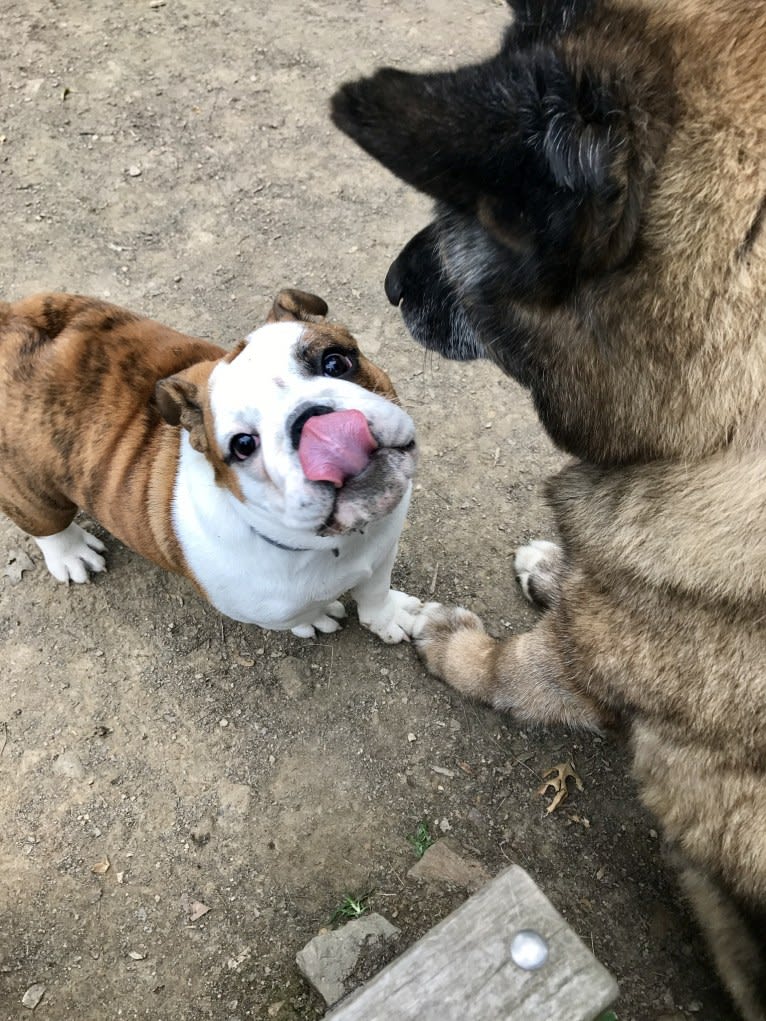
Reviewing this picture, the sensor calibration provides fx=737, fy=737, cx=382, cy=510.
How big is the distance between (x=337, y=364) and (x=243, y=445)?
1.21ft

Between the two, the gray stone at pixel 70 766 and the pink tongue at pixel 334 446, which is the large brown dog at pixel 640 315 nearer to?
the pink tongue at pixel 334 446

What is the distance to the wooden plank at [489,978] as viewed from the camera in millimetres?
1598

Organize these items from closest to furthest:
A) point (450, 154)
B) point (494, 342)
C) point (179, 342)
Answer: point (450, 154), point (494, 342), point (179, 342)

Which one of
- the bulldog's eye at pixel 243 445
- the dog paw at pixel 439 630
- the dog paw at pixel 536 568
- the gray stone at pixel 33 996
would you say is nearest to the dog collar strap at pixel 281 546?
the bulldog's eye at pixel 243 445

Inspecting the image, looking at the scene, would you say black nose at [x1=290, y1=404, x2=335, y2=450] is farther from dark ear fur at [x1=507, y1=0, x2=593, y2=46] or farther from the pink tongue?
dark ear fur at [x1=507, y1=0, x2=593, y2=46]

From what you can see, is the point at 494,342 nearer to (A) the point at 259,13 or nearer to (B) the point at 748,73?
(B) the point at 748,73

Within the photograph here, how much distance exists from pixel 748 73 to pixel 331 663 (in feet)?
8.09

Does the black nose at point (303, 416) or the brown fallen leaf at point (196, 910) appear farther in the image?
the brown fallen leaf at point (196, 910)

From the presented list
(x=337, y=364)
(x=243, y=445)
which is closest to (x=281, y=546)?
(x=243, y=445)

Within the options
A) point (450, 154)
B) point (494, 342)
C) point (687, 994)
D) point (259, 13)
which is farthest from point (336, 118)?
point (259, 13)

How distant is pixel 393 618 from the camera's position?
3061 millimetres

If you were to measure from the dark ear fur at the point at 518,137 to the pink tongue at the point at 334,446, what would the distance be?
0.79 metres

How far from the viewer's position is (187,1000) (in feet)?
8.09

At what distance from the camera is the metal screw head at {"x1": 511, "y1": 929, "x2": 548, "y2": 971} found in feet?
5.37
